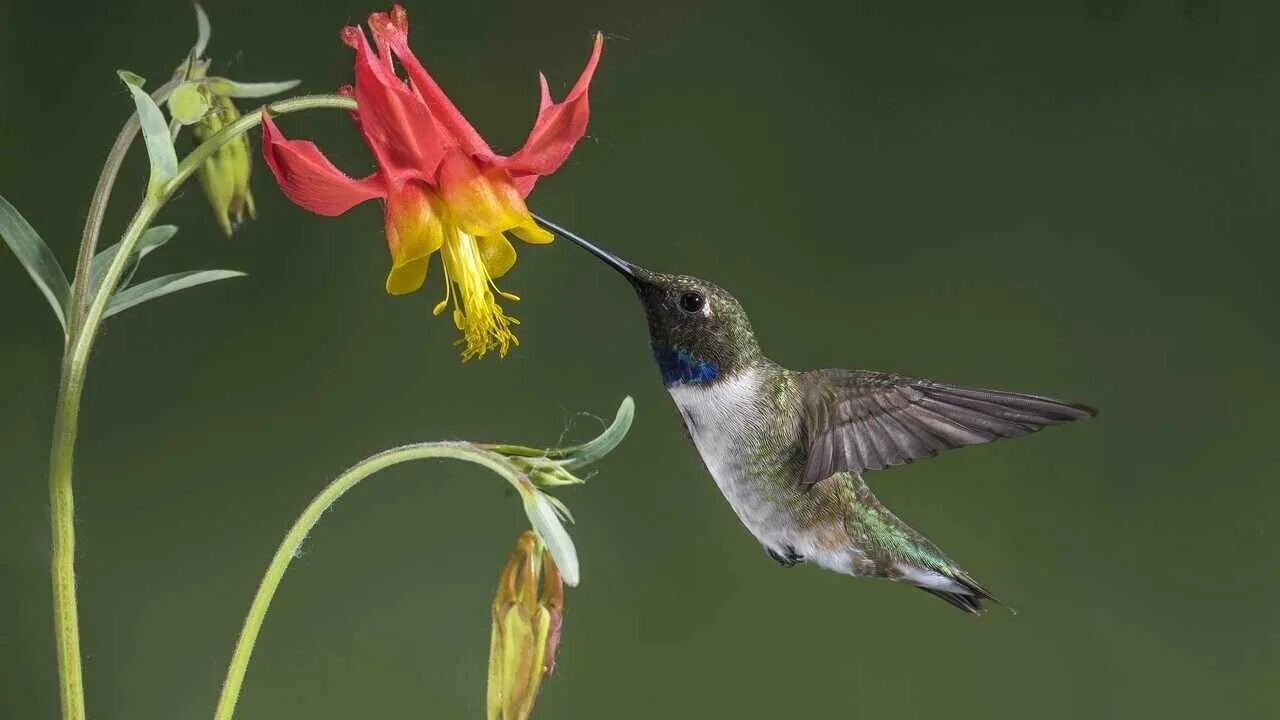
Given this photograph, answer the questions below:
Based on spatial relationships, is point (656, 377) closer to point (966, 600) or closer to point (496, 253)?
point (966, 600)

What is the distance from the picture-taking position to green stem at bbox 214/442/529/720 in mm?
578

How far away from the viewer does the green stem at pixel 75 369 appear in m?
0.56

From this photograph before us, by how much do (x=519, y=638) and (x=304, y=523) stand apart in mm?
100

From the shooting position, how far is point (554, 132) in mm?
573

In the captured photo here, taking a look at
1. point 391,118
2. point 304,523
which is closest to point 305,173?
point 391,118

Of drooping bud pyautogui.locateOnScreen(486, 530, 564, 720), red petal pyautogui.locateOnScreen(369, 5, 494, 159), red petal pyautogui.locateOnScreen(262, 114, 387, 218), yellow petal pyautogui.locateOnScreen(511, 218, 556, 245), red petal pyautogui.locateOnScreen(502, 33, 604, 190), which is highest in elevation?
red petal pyautogui.locateOnScreen(369, 5, 494, 159)

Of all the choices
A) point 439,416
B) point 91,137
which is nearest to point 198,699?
point 439,416

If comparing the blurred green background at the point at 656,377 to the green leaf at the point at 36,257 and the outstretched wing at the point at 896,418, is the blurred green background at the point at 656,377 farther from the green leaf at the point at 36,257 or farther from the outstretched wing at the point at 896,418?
the green leaf at the point at 36,257

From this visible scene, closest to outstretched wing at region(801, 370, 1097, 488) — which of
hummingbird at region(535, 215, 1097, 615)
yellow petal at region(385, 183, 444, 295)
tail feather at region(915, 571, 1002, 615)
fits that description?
hummingbird at region(535, 215, 1097, 615)

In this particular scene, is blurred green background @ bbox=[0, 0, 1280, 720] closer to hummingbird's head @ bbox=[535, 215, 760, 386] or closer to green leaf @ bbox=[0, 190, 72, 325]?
hummingbird's head @ bbox=[535, 215, 760, 386]

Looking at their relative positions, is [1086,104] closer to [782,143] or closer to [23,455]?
[782,143]

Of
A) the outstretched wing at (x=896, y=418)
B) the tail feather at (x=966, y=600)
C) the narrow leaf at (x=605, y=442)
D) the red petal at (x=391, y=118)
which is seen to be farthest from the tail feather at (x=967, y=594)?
the red petal at (x=391, y=118)

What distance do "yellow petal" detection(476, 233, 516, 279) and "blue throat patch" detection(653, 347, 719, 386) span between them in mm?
96

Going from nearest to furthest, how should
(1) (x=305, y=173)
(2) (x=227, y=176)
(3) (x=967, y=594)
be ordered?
(1) (x=305, y=173)
(2) (x=227, y=176)
(3) (x=967, y=594)
